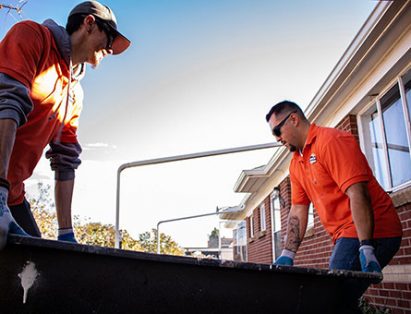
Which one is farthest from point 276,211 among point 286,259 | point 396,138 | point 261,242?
point 286,259

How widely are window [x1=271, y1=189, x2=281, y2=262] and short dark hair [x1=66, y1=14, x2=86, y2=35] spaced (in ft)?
32.1

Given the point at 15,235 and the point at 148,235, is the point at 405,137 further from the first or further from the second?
the point at 148,235

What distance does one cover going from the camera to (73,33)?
2457 mm

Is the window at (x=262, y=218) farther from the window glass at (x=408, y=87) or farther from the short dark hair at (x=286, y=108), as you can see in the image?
the short dark hair at (x=286, y=108)

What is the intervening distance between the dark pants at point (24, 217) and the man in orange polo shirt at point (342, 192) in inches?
71.3

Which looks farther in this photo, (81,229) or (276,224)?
(81,229)

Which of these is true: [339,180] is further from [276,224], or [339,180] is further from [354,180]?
[276,224]

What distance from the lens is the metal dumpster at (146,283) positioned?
1.65 metres

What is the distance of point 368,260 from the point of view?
2.41 meters

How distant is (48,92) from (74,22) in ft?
1.51

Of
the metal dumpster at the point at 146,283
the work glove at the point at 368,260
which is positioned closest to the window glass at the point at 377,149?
the work glove at the point at 368,260

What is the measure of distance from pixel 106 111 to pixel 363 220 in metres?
9.30

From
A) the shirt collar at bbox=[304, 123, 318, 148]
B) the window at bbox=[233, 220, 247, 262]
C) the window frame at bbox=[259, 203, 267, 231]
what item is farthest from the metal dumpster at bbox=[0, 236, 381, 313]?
the window at bbox=[233, 220, 247, 262]

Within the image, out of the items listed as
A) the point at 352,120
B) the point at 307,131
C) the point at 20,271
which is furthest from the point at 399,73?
the point at 20,271
